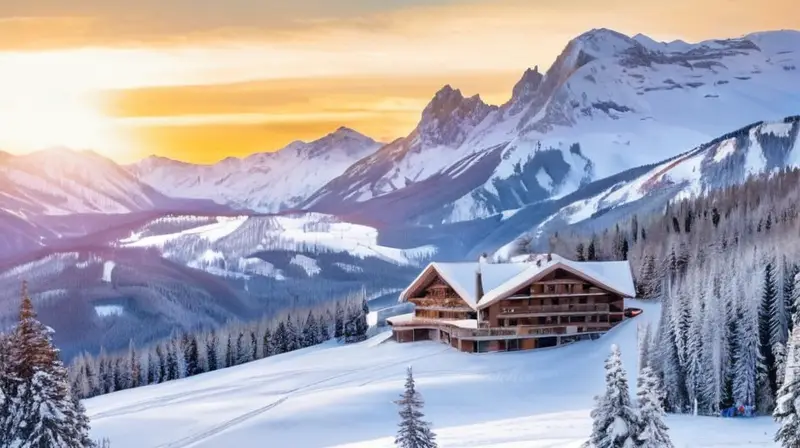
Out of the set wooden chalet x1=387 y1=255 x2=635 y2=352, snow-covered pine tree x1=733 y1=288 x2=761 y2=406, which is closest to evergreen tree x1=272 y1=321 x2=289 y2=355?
wooden chalet x1=387 y1=255 x2=635 y2=352

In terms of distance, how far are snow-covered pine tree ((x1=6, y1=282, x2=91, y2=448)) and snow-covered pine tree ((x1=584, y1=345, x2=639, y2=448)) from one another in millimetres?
17160

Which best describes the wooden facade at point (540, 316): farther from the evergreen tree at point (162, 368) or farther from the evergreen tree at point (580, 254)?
the evergreen tree at point (162, 368)

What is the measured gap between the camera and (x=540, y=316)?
3780 inches

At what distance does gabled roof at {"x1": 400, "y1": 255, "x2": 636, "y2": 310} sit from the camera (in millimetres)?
95812

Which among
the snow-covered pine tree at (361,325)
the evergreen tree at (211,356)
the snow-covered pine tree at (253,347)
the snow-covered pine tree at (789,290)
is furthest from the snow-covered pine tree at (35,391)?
the snow-covered pine tree at (253,347)

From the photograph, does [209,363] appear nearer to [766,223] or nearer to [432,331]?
[432,331]

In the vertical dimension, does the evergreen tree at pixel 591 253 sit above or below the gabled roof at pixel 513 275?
above

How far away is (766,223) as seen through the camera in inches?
4946

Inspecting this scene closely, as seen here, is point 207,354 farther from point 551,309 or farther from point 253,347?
point 551,309

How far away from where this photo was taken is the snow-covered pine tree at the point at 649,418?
31781mm

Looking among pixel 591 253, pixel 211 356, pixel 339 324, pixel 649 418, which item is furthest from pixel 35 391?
→ pixel 591 253

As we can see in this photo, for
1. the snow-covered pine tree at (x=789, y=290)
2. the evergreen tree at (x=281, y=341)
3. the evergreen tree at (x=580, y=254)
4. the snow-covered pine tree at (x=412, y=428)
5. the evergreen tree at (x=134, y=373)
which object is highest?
the evergreen tree at (x=580, y=254)

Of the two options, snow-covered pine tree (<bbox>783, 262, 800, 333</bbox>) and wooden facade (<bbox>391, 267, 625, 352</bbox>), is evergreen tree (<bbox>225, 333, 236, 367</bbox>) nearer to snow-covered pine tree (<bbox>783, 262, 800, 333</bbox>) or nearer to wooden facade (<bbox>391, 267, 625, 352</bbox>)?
wooden facade (<bbox>391, 267, 625, 352</bbox>)

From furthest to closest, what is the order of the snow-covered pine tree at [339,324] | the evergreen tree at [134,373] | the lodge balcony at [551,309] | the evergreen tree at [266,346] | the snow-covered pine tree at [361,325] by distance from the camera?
the evergreen tree at [266,346], the evergreen tree at [134,373], the snow-covered pine tree at [339,324], the snow-covered pine tree at [361,325], the lodge balcony at [551,309]
